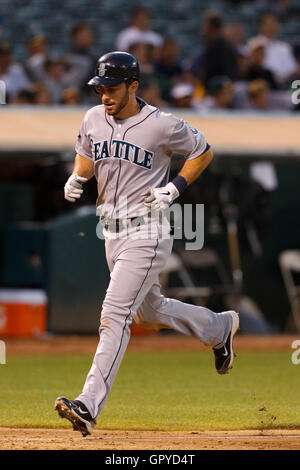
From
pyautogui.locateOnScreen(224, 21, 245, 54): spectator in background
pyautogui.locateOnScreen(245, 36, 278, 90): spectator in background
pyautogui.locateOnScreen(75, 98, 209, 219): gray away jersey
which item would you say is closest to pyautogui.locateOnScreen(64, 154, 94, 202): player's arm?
pyautogui.locateOnScreen(75, 98, 209, 219): gray away jersey

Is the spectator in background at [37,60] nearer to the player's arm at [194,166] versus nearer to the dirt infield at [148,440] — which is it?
the player's arm at [194,166]

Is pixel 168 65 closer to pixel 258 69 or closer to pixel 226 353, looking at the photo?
pixel 258 69

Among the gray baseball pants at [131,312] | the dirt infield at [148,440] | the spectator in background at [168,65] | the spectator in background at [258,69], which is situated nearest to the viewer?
the dirt infield at [148,440]

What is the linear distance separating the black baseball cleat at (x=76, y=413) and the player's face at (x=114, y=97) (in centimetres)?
163

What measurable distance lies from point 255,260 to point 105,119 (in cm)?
764

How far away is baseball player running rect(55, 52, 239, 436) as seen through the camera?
17.5ft

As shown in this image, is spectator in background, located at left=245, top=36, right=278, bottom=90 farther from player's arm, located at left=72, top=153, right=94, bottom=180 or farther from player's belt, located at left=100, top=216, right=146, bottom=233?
player's belt, located at left=100, top=216, right=146, bottom=233

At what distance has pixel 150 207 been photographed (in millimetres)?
5469

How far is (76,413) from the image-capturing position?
16.1 ft

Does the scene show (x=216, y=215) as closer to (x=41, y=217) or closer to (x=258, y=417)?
(x=41, y=217)

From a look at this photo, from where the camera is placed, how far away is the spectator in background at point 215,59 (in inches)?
529

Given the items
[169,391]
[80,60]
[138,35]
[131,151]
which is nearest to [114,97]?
[131,151]

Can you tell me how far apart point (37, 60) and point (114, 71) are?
7768 mm

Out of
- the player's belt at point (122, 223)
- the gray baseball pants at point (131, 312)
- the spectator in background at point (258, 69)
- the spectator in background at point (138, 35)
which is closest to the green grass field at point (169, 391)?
the gray baseball pants at point (131, 312)
